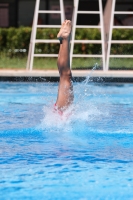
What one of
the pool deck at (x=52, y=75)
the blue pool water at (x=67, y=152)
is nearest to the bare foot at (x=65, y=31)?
the blue pool water at (x=67, y=152)

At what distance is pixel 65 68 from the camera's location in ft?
24.5

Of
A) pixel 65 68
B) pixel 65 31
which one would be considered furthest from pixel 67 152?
pixel 65 31

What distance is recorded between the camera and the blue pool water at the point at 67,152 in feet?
16.3

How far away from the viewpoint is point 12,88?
12.6 metres

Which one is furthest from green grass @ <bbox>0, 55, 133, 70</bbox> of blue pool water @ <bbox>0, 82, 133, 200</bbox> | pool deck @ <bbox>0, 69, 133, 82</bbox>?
blue pool water @ <bbox>0, 82, 133, 200</bbox>

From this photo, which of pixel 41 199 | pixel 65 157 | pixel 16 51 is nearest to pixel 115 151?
pixel 65 157

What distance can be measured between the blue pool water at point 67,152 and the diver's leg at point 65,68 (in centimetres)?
19

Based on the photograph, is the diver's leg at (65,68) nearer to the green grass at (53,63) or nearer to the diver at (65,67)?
the diver at (65,67)

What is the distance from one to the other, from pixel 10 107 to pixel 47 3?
13039 mm

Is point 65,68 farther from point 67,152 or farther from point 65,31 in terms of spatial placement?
point 67,152

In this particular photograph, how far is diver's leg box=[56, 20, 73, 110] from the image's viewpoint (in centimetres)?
746

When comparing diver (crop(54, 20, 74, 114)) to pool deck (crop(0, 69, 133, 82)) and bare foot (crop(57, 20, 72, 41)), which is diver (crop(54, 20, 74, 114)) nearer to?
bare foot (crop(57, 20, 72, 41))

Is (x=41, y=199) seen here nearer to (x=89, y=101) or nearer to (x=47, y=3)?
(x=89, y=101)

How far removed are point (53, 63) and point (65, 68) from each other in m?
9.57
